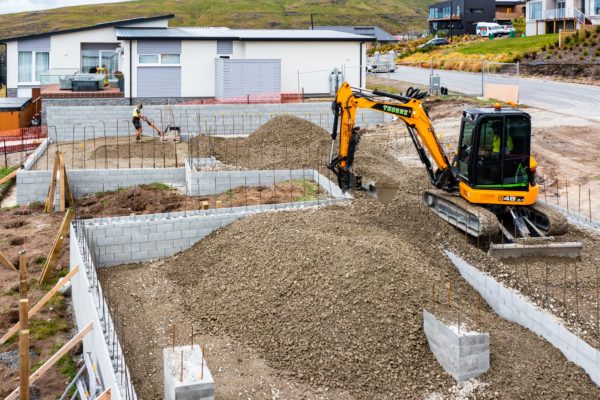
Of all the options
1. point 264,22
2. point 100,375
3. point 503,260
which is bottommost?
point 100,375

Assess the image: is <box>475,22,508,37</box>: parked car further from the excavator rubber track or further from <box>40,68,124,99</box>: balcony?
the excavator rubber track

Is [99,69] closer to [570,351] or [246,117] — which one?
[246,117]

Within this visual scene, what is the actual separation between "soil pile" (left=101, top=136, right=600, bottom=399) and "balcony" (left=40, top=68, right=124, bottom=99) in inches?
666

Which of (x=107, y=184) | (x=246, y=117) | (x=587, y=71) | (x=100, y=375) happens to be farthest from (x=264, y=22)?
(x=100, y=375)

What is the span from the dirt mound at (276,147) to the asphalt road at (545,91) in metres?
11.3

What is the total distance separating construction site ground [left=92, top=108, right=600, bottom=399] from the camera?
8094mm

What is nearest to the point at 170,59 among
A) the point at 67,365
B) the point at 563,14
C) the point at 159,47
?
the point at 159,47

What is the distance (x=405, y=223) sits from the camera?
42.4ft

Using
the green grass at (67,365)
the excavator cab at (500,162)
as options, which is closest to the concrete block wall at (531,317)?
the excavator cab at (500,162)

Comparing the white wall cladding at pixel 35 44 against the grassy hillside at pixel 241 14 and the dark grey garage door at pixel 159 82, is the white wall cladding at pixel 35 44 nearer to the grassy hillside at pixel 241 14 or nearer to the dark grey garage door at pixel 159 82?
the dark grey garage door at pixel 159 82

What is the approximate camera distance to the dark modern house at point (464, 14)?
78500 millimetres

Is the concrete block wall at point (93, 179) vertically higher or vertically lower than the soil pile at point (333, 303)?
higher

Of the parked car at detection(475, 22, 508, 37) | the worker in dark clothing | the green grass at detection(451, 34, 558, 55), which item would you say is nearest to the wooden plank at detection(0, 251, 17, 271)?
the worker in dark clothing

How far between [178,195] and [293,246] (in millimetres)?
6798
